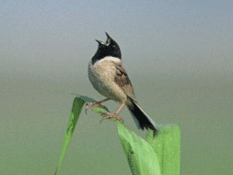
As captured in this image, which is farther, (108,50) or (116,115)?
(108,50)

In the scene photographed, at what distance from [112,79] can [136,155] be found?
77 cm

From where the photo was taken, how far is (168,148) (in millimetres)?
1715

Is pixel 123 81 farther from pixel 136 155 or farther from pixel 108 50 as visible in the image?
pixel 136 155

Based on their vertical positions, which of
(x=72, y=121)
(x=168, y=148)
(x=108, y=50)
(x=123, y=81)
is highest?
(x=108, y=50)

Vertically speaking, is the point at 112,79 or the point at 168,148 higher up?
the point at 112,79

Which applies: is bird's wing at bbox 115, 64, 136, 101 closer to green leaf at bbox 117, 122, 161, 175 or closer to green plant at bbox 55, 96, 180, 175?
green plant at bbox 55, 96, 180, 175

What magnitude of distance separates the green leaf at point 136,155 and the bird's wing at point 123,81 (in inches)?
26.2

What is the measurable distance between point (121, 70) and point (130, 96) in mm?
199

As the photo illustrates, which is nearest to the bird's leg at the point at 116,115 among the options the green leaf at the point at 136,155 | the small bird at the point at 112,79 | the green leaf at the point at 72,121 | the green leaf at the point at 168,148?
the small bird at the point at 112,79

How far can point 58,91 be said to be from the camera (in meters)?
1.80

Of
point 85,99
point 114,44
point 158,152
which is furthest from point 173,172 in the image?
point 114,44

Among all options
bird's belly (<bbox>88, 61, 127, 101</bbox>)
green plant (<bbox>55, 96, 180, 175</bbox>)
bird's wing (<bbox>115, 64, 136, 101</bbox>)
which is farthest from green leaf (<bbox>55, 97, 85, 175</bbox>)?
bird's wing (<bbox>115, 64, 136, 101</bbox>)

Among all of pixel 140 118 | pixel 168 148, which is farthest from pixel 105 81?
pixel 168 148

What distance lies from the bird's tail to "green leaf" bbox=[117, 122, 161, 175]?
38cm
